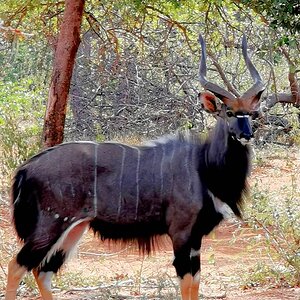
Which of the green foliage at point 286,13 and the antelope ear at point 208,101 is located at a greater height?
the green foliage at point 286,13

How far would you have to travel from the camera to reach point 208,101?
15.5ft

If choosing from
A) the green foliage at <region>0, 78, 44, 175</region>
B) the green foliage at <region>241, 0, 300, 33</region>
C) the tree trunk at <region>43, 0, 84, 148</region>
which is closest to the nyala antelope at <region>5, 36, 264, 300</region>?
the green foliage at <region>241, 0, 300, 33</region>

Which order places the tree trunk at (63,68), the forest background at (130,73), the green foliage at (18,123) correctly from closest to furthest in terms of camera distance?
1. the tree trunk at (63,68)
2. the forest background at (130,73)
3. the green foliage at (18,123)

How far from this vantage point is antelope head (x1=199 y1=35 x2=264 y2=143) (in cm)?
449

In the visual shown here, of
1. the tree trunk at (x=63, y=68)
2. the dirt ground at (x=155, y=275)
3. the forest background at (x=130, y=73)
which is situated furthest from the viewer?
the forest background at (x=130, y=73)

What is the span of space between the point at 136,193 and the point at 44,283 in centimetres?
84

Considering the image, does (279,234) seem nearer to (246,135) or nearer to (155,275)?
(155,275)

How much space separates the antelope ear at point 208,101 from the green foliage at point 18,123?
3.27 m

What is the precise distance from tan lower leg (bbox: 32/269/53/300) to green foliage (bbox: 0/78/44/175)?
9.71ft

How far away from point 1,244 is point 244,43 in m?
2.41

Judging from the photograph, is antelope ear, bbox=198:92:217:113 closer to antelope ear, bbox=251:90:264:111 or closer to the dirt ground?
antelope ear, bbox=251:90:264:111

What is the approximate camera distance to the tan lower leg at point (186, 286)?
4496 millimetres

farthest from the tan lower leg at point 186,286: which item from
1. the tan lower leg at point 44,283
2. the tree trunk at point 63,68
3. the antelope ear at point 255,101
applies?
the tree trunk at point 63,68

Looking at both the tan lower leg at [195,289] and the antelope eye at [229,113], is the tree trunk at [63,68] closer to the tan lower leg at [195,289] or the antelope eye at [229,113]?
the antelope eye at [229,113]
